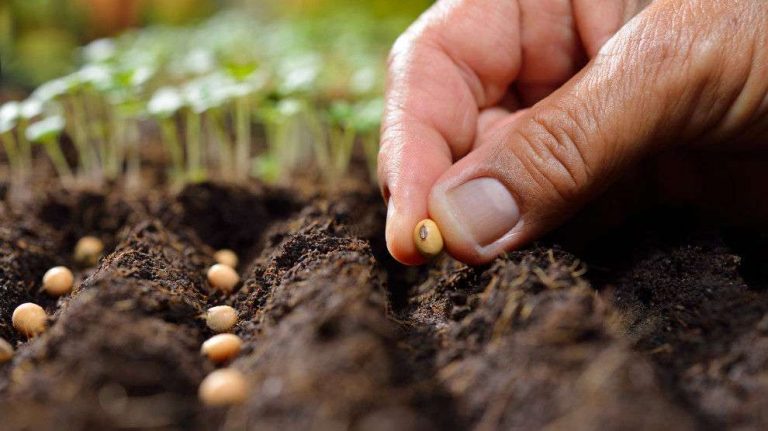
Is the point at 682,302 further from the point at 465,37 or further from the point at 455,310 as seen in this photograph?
the point at 465,37

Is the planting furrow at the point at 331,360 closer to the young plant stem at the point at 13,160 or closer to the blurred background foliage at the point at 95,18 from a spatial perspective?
the young plant stem at the point at 13,160

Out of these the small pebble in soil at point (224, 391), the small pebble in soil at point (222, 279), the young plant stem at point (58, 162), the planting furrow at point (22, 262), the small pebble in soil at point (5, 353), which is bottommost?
the small pebble in soil at point (224, 391)

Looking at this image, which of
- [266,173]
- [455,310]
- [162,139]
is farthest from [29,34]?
[455,310]

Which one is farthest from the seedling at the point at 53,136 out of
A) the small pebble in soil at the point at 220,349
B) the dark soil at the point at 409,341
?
the small pebble in soil at the point at 220,349

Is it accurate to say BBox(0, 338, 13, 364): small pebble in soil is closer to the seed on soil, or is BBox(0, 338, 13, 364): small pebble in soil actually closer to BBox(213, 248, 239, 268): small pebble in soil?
BBox(213, 248, 239, 268): small pebble in soil

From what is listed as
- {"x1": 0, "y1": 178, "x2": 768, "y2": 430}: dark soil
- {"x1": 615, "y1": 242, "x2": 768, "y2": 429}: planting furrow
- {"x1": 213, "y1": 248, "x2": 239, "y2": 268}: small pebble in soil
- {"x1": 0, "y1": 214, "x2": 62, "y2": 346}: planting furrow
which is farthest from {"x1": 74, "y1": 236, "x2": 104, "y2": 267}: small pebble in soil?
{"x1": 615, "y1": 242, "x2": 768, "y2": 429}: planting furrow

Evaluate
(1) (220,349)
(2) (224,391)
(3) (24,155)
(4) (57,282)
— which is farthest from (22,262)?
(3) (24,155)

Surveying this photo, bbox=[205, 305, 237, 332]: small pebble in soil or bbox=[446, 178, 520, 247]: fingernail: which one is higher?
bbox=[205, 305, 237, 332]: small pebble in soil
